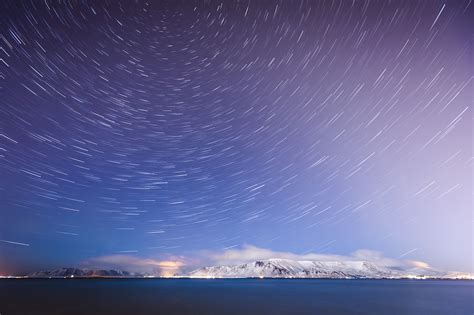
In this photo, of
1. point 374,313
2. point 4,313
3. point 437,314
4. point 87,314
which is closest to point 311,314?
point 374,313

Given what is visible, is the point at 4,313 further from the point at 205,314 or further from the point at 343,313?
the point at 343,313

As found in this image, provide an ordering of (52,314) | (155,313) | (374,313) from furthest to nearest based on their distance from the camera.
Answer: (374,313) → (155,313) → (52,314)

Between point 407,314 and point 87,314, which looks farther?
point 407,314

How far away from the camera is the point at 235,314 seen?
5472cm

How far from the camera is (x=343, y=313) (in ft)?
195

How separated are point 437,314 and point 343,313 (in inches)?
611

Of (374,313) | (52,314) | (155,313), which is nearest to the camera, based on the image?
(52,314)

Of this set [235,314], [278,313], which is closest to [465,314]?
[278,313]

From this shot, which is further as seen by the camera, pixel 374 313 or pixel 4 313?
pixel 374 313

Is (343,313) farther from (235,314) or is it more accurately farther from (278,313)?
(235,314)

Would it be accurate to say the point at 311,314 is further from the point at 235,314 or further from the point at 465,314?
the point at 465,314

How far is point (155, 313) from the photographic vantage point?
5453cm

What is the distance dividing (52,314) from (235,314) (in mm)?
26915

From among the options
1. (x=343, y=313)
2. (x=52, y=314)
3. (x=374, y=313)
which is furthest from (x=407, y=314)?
(x=52, y=314)
